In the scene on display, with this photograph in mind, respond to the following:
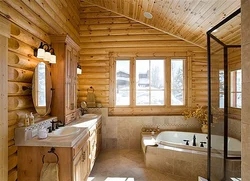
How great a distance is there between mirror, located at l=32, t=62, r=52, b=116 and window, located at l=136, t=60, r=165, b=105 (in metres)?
2.25

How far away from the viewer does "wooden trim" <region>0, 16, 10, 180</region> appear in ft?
5.25

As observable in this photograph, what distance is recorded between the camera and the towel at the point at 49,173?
5.66 ft

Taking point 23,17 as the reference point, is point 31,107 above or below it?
below

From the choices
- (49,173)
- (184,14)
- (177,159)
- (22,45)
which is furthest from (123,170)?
(184,14)

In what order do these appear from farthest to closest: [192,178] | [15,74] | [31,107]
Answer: [192,178] → [31,107] → [15,74]

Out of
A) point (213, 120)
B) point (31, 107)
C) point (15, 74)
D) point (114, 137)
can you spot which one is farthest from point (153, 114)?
point (15, 74)

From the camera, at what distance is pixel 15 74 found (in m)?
1.86

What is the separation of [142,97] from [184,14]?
82.9 inches

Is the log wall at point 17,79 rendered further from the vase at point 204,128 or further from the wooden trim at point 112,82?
the vase at point 204,128

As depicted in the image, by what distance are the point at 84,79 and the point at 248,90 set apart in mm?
3677

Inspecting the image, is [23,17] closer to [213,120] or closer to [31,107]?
[31,107]

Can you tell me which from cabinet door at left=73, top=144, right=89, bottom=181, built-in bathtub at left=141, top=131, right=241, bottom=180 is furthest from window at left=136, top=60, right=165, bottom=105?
cabinet door at left=73, top=144, right=89, bottom=181

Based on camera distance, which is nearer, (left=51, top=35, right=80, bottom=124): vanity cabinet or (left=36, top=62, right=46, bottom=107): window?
(left=36, top=62, right=46, bottom=107): window

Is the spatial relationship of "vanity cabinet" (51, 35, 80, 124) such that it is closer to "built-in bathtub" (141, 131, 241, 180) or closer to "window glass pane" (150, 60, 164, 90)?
"built-in bathtub" (141, 131, 241, 180)
